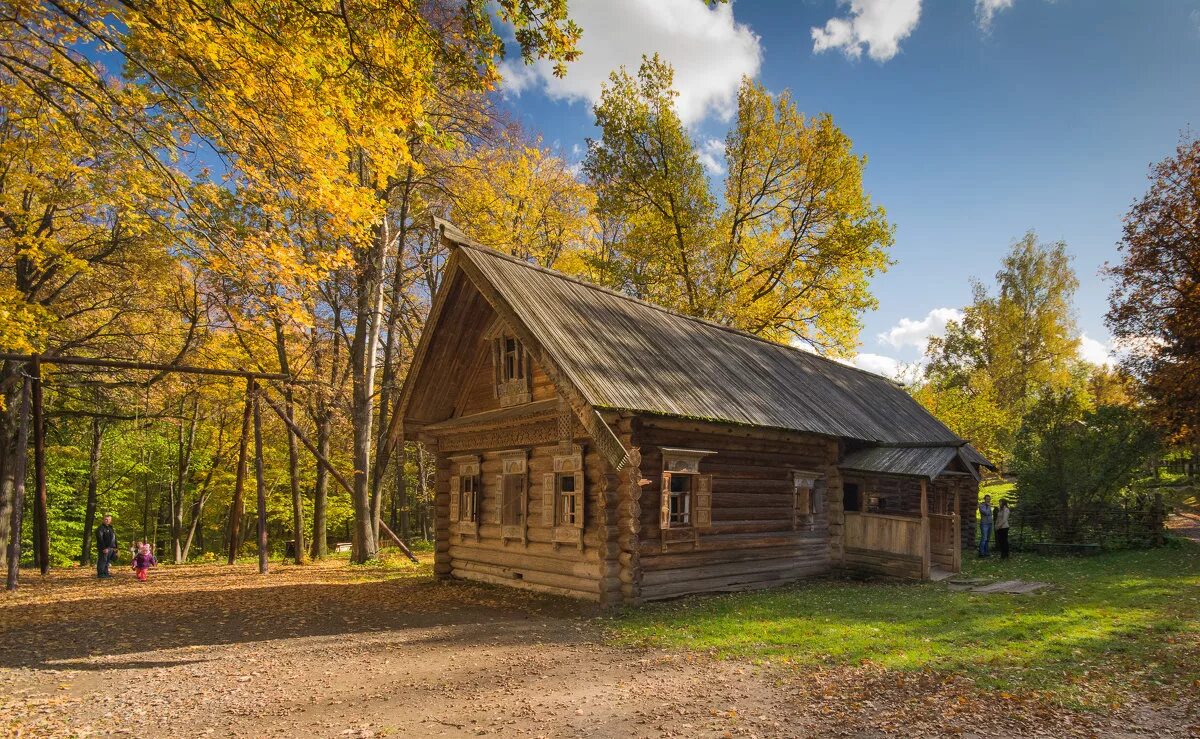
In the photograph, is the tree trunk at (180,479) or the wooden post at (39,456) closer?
the wooden post at (39,456)

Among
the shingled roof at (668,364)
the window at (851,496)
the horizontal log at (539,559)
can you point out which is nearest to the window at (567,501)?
the horizontal log at (539,559)

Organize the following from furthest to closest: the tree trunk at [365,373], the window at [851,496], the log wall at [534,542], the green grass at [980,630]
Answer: the tree trunk at [365,373]
the window at [851,496]
the log wall at [534,542]
the green grass at [980,630]

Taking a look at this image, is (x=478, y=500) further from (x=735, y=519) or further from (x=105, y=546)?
(x=105, y=546)

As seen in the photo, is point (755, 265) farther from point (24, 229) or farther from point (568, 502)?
point (24, 229)

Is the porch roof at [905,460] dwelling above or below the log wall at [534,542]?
above

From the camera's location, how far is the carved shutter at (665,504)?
13148mm

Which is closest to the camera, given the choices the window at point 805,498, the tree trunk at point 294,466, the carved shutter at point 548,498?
the carved shutter at point 548,498

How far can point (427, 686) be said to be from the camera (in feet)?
27.2

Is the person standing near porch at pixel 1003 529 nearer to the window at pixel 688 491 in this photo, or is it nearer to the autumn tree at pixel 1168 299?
the autumn tree at pixel 1168 299

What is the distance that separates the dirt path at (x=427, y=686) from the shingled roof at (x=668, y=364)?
4618mm

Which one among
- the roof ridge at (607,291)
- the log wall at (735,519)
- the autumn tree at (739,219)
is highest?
the autumn tree at (739,219)

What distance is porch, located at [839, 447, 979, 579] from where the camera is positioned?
16.3 metres

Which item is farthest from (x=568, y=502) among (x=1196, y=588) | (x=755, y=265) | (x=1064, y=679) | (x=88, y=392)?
(x=755, y=265)

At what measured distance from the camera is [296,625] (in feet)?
39.6
